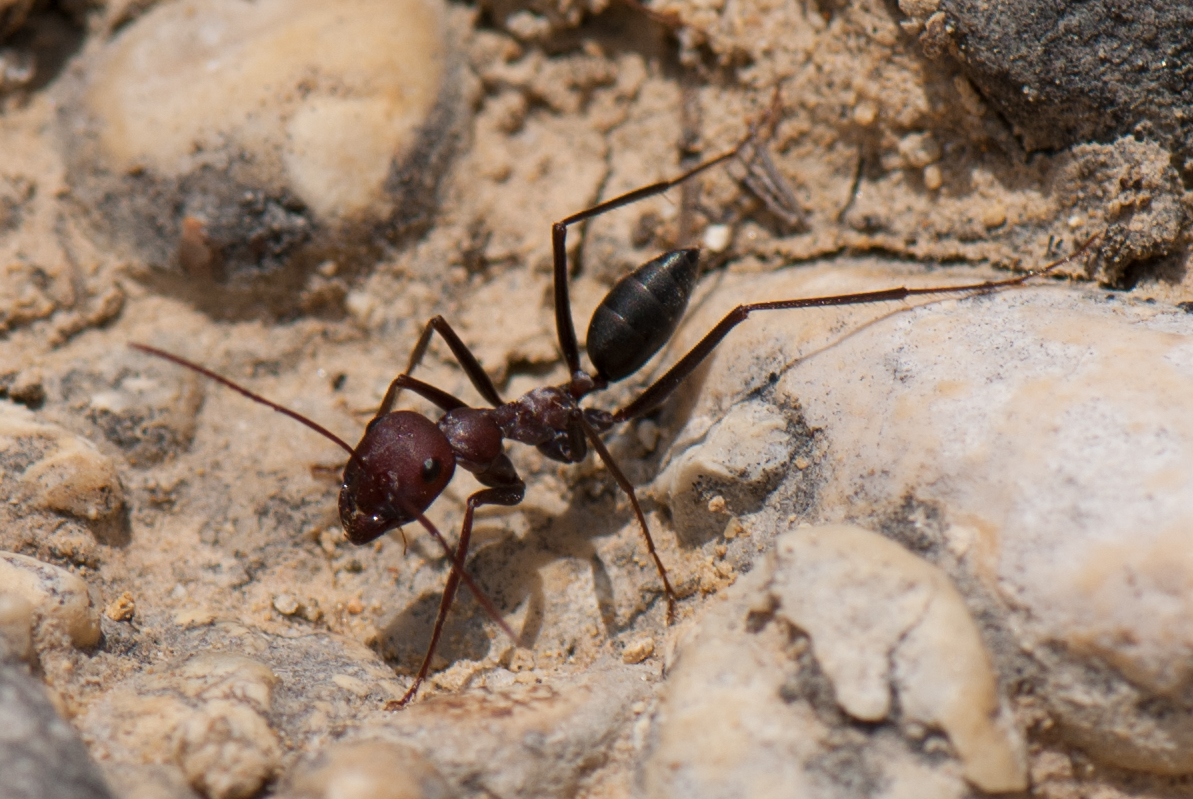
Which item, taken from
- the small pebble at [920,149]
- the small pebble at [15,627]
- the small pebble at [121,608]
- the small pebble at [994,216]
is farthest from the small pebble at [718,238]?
the small pebble at [15,627]

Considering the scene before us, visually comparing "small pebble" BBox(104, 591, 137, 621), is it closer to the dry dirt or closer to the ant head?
the dry dirt

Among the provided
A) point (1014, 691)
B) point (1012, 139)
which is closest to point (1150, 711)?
point (1014, 691)

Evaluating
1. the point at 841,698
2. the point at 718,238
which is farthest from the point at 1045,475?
the point at 718,238

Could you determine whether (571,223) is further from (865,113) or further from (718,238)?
(865,113)

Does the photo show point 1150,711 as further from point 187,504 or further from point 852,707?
point 187,504

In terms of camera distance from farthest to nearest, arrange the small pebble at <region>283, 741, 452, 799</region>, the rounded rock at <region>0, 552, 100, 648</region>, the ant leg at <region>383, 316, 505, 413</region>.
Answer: the ant leg at <region>383, 316, 505, 413</region> → the rounded rock at <region>0, 552, 100, 648</region> → the small pebble at <region>283, 741, 452, 799</region>

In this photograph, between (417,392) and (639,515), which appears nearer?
(639,515)

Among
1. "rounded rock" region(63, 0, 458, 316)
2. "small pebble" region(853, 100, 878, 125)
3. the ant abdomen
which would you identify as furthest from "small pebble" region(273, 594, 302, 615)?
"small pebble" region(853, 100, 878, 125)

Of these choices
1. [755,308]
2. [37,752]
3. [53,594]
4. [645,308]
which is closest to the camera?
[37,752]
